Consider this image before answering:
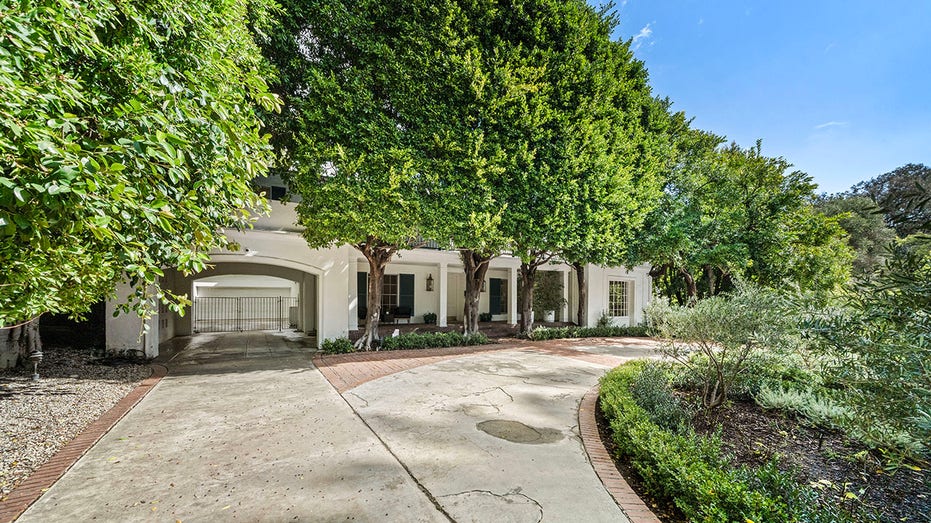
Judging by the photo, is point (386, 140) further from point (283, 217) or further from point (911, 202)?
point (911, 202)

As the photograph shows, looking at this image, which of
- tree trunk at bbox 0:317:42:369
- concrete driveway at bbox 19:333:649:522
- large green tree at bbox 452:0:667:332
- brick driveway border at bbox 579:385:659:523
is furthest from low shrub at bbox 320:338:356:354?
brick driveway border at bbox 579:385:659:523

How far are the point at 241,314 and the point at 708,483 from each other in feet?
78.7

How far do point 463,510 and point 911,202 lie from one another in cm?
382

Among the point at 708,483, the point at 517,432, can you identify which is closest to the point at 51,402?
the point at 517,432

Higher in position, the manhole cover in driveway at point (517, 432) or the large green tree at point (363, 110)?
the large green tree at point (363, 110)

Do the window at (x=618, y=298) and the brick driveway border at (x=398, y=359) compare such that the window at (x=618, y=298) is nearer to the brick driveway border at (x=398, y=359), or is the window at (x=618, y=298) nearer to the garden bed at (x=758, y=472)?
the brick driveway border at (x=398, y=359)

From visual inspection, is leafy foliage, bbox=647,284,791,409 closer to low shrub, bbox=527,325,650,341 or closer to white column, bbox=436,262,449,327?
low shrub, bbox=527,325,650,341

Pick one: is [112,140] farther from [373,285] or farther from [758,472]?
[373,285]

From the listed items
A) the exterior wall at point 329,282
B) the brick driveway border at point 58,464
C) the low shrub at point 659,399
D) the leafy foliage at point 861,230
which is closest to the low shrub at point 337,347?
the exterior wall at point 329,282

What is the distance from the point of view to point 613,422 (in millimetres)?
4703

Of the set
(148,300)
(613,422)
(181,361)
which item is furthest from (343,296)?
(613,422)

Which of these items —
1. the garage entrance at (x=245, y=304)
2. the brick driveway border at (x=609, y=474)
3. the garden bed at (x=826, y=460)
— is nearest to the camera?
the brick driveway border at (x=609, y=474)

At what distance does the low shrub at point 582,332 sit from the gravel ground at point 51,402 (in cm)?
1175

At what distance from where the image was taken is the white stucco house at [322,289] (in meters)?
10.5
